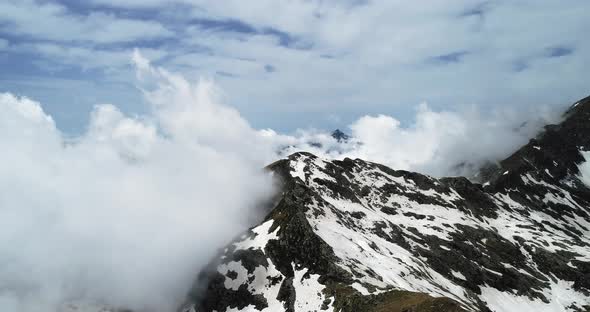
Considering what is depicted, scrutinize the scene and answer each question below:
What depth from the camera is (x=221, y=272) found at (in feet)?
384

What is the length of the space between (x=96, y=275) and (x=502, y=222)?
181 meters

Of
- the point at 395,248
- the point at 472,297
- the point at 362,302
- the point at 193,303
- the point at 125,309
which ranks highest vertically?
the point at 125,309

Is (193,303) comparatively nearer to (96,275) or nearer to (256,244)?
(256,244)

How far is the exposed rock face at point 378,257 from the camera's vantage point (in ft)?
300

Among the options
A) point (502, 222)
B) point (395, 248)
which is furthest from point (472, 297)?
point (502, 222)

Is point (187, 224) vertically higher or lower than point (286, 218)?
higher

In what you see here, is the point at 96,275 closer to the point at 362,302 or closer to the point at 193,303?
the point at 193,303

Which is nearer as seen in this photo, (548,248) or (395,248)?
(395,248)

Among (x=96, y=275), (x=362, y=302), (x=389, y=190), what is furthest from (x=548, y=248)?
(x=96, y=275)

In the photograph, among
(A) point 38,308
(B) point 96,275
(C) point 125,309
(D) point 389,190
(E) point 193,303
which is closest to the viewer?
(E) point 193,303

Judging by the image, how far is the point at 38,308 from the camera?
14275 centimetres

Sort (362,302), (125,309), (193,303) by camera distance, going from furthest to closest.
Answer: (125,309)
(193,303)
(362,302)

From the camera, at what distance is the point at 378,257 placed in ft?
357

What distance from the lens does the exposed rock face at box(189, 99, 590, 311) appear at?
91438 mm
